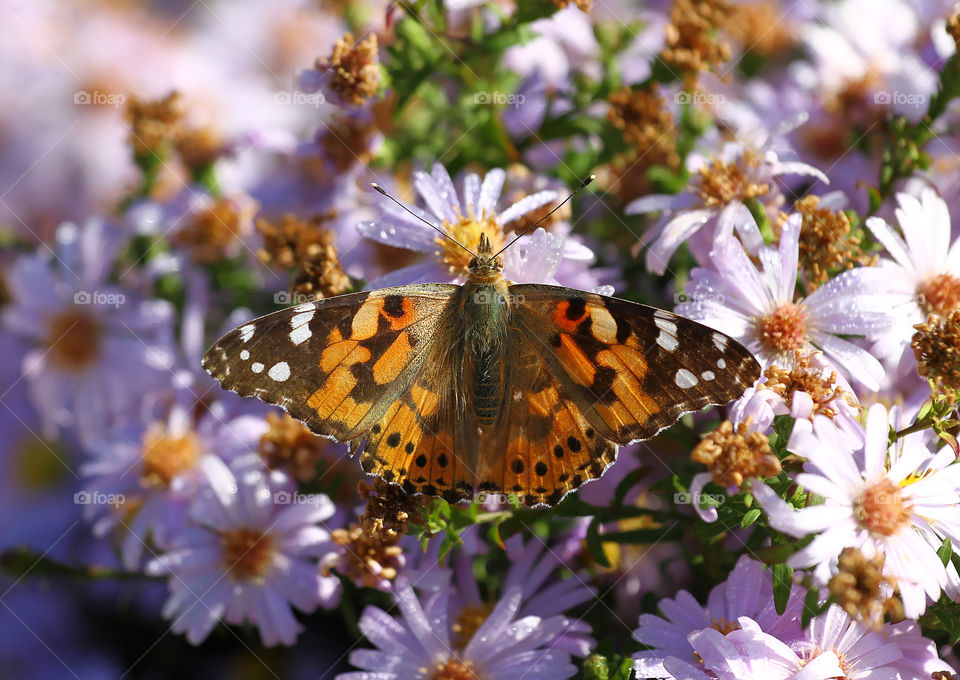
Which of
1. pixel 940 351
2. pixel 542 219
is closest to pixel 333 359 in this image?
pixel 542 219

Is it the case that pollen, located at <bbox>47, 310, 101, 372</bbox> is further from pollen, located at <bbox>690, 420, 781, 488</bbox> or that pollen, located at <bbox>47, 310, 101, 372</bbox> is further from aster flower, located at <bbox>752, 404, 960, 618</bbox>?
aster flower, located at <bbox>752, 404, 960, 618</bbox>

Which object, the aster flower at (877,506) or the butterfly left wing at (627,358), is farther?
the butterfly left wing at (627,358)

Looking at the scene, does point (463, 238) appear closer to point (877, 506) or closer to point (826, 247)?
point (826, 247)

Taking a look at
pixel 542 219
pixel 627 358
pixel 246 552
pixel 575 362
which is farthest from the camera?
pixel 246 552

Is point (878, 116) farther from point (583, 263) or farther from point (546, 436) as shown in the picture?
point (546, 436)

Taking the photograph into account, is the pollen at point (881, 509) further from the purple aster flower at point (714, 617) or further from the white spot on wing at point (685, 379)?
the white spot on wing at point (685, 379)

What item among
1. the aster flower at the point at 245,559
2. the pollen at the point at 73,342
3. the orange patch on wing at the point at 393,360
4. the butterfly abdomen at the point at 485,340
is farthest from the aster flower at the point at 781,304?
the pollen at the point at 73,342
